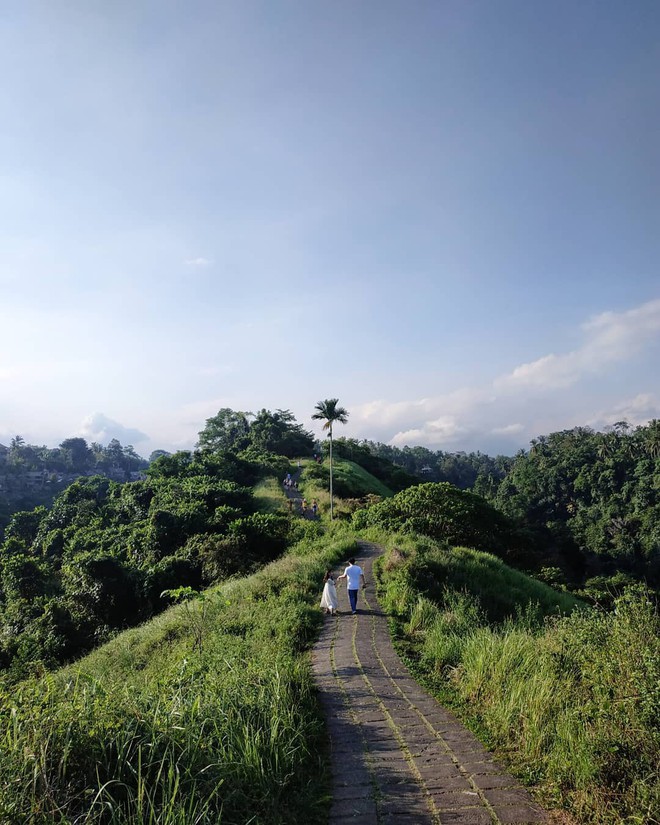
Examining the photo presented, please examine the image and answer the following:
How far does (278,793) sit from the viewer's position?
13.5 ft

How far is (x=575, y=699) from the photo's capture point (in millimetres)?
5098

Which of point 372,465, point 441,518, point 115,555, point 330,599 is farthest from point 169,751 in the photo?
point 372,465

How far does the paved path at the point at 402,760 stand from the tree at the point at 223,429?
57.3 meters

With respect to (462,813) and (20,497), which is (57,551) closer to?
(462,813)

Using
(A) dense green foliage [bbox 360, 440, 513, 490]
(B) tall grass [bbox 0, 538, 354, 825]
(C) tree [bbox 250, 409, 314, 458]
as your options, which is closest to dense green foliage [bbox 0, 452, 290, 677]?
(B) tall grass [bbox 0, 538, 354, 825]

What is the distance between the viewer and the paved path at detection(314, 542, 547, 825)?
4184 mm

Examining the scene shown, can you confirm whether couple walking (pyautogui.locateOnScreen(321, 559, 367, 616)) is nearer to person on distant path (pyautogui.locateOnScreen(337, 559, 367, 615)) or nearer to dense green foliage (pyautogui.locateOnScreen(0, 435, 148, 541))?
person on distant path (pyautogui.locateOnScreen(337, 559, 367, 615))

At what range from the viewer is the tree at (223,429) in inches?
2530

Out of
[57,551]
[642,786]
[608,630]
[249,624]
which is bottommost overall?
[57,551]

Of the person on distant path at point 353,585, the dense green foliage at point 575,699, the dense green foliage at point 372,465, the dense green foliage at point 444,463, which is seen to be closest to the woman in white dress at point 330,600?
the person on distant path at point 353,585

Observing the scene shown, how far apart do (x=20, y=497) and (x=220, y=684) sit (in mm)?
88938

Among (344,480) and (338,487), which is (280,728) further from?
→ (344,480)

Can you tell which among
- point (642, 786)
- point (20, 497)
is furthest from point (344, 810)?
point (20, 497)

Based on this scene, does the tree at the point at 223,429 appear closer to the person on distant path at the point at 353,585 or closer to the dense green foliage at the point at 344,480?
the dense green foliage at the point at 344,480
